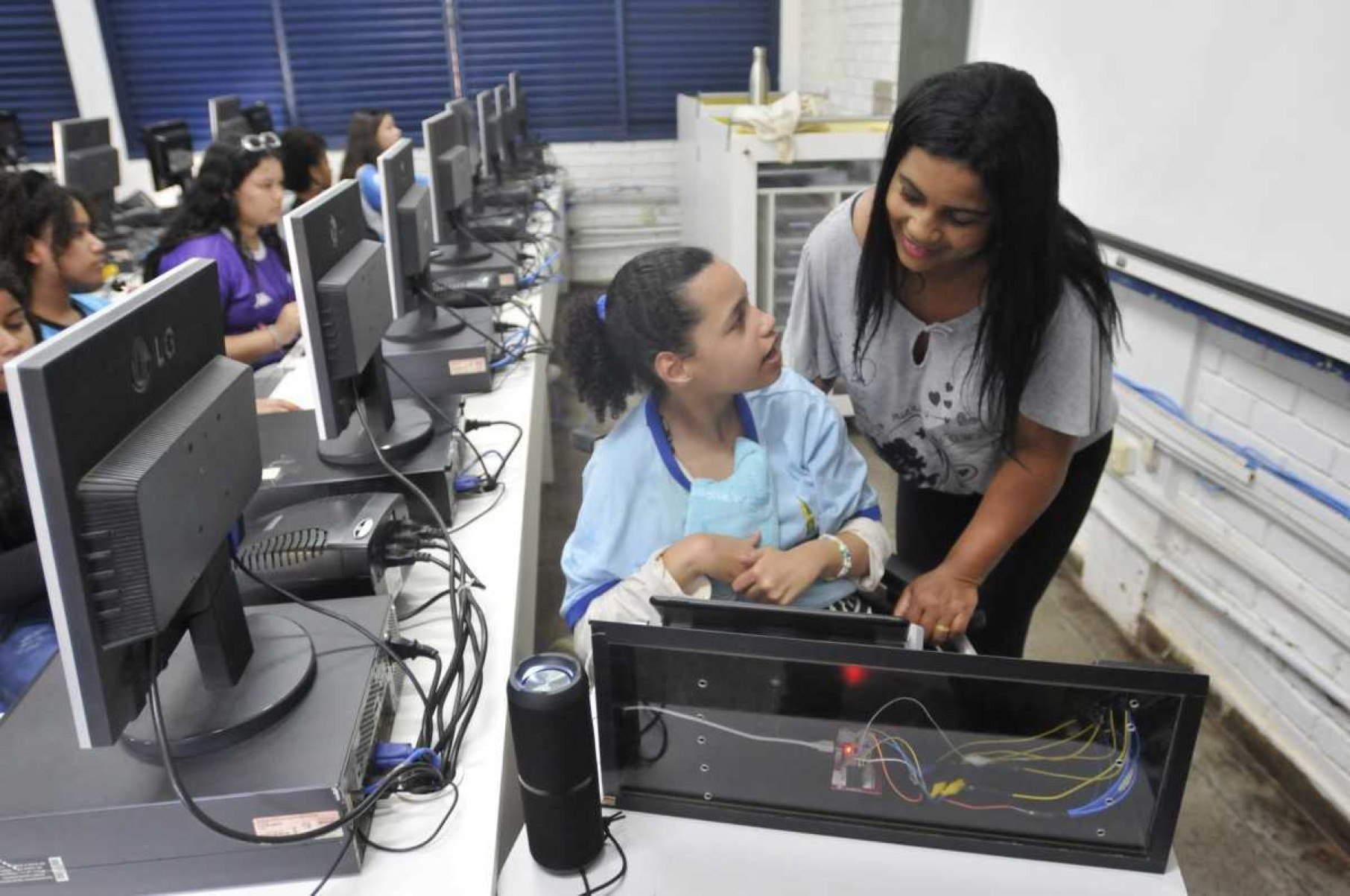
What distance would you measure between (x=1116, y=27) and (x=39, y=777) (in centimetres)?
236

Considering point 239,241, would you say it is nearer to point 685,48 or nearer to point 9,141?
point 9,141

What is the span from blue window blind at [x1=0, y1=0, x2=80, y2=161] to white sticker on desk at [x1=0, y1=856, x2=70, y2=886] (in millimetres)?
5567

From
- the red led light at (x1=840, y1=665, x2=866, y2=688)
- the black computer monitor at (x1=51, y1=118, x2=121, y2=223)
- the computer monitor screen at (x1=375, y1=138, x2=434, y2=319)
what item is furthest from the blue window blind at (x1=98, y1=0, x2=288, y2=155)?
the red led light at (x1=840, y1=665, x2=866, y2=688)

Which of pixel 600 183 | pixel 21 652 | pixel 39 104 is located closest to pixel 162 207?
pixel 39 104

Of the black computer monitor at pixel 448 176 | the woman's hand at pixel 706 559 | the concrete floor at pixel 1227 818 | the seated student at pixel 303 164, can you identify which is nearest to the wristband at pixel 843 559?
the woman's hand at pixel 706 559

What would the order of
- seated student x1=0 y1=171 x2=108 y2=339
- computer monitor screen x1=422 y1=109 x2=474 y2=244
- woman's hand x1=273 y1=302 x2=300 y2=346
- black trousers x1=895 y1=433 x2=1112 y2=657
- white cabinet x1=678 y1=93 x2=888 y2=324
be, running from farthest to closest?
white cabinet x1=678 y1=93 x2=888 y2=324, woman's hand x1=273 y1=302 x2=300 y2=346, computer monitor screen x1=422 y1=109 x2=474 y2=244, seated student x1=0 y1=171 x2=108 y2=339, black trousers x1=895 y1=433 x2=1112 y2=657

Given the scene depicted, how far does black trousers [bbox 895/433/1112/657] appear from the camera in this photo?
1481 millimetres

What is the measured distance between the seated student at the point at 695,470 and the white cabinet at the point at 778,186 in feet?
5.34

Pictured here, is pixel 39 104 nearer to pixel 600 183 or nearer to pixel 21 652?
pixel 600 183

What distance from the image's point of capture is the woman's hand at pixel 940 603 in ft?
4.04

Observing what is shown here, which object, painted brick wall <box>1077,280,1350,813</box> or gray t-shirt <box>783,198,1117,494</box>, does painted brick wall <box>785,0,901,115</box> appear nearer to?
painted brick wall <box>1077,280,1350,813</box>

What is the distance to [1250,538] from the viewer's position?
72.7 inches

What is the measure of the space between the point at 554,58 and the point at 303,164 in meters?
2.25

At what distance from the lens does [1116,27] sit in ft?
6.73
